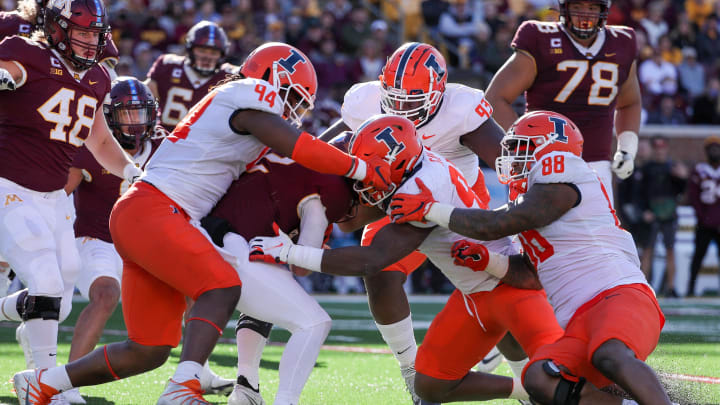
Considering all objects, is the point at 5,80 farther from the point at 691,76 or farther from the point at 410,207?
the point at 691,76

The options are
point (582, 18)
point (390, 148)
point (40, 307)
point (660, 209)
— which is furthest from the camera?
point (660, 209)

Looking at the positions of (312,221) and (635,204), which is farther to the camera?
(635,204)

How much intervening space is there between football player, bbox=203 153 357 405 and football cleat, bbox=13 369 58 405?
2.79 ft

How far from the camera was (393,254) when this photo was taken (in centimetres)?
378

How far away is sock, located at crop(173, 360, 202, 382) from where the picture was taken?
3.47m

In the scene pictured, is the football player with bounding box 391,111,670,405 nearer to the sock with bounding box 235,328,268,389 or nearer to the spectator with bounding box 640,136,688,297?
the sock with bounding box 235,328,268,389

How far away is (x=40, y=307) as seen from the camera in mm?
4336

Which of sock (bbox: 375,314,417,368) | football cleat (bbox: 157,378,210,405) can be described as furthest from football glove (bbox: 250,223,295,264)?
sock (bbox: 375,314,417,368)

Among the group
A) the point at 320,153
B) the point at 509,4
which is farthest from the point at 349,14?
the point at 320,153

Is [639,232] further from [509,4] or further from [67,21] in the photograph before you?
[67,21]

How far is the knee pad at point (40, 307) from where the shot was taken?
4.32 meters

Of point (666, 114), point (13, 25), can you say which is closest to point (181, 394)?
point (13, 25)

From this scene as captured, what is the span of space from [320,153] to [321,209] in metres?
0.29

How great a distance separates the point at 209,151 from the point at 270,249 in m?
0.45
